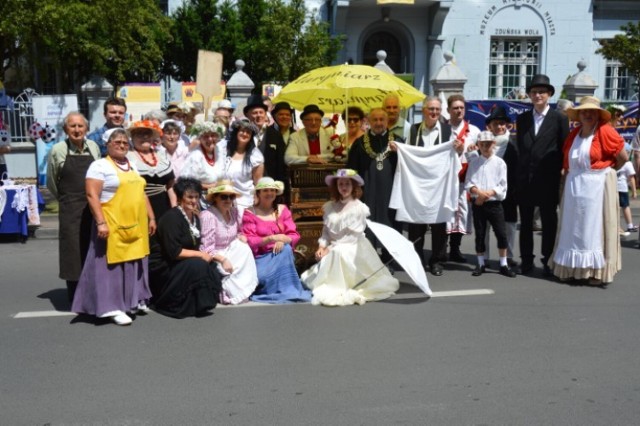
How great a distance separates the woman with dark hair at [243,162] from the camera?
7.23m

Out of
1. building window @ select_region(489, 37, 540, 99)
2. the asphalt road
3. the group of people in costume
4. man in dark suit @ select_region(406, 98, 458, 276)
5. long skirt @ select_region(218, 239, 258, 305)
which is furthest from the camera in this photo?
building window @ select_region(489, 37, 540, 99)

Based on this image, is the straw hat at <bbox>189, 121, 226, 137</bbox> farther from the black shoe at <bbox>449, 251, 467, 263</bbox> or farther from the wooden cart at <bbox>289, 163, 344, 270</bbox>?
the black shoe at <bbox>449, 251, 467, 263</bbox>

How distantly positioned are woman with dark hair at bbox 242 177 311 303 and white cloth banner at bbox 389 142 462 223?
1485 mm

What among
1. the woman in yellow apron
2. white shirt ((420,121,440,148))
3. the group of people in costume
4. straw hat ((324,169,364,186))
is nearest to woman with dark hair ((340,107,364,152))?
the group of people in costume


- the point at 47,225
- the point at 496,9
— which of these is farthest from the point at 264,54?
the point at 47,225

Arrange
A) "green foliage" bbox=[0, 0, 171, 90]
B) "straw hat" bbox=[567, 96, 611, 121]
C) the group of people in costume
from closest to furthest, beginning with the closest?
the group of people in costume < "straw hat" bbox=[567, 96, 611, 121] < "green foliage" bbox=[0, 0, 171, 90]

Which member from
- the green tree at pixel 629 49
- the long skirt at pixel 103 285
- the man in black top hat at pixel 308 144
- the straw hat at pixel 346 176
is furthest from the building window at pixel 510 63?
the long skirt at pixel 103 285

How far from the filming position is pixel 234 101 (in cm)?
1656

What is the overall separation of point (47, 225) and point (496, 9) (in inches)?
626

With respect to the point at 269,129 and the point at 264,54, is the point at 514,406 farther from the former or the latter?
the point at 264,54

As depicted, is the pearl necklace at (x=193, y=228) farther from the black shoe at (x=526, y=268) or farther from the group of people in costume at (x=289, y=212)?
the black shoe at (x=526, y=268)

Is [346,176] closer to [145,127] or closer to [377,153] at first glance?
[377,153]

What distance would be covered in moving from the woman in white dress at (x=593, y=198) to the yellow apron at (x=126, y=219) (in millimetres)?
4419

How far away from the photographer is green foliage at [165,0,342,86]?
18969 mm
